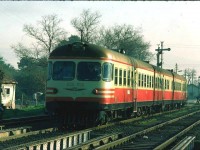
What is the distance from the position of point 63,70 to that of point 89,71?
103 cm

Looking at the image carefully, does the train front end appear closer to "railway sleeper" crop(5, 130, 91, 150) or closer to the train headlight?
the train headlight

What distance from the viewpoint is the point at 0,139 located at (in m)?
13.0

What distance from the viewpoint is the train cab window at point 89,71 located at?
647 inches

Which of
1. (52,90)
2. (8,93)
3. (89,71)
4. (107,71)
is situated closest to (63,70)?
(52,90)

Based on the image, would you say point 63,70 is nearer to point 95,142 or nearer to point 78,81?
point 78,81

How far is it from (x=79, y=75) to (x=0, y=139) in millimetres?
4568

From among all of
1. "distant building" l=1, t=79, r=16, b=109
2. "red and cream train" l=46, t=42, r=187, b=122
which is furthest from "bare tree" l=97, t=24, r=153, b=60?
"red and cream train" l=46, t=42, r=187, b=122

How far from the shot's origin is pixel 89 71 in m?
16.5

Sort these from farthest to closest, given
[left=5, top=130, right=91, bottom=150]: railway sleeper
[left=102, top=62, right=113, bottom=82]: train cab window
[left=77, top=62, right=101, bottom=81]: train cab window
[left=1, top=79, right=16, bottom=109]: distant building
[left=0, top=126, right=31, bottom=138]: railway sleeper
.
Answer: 1. [left=1, top=79, right=16, bottom=109]: distant building
2. [left=102, top=62, right=113, bottom=82]: train cab window
3. [left=77, top=62, right=101, bottom=81]: train cab window
4. [left=0, top=126, right=31, bottom=138]: railway sleeper
5. [left=5, top=130, right=91, bottom=150]: railway sleeper

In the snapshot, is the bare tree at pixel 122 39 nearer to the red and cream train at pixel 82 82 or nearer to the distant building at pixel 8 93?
the distant building at pixel 8 93

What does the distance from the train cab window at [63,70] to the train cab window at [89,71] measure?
0.27 metres

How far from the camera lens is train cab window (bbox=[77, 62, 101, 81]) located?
16422 millimetres

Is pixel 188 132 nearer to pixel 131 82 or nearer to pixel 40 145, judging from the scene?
pixel 131 82

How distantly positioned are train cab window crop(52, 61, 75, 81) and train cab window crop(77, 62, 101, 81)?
27 cm
